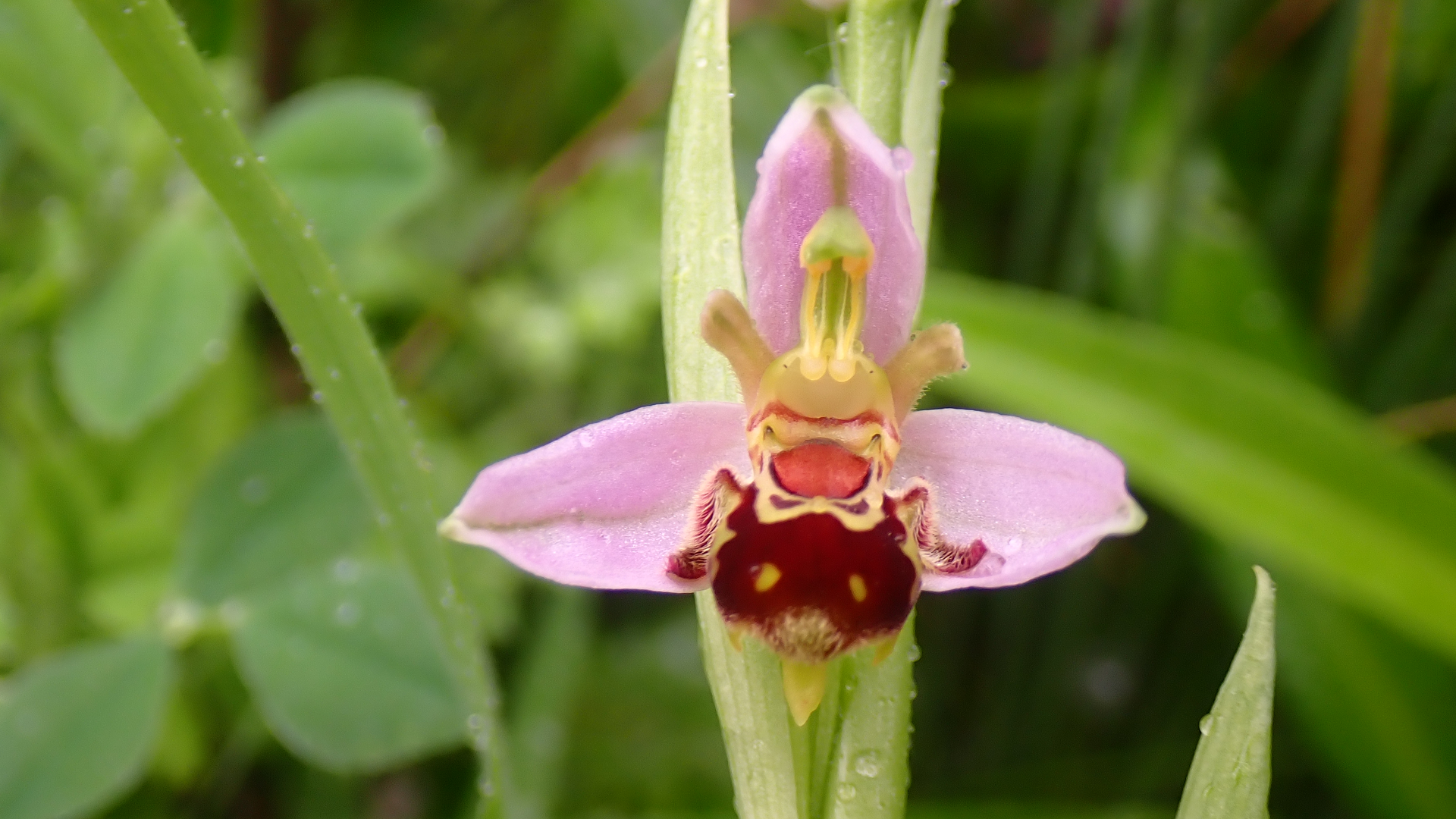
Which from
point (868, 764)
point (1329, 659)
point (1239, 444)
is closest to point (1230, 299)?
point (1239, 444)

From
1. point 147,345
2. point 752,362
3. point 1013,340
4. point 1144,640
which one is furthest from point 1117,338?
point 147,345

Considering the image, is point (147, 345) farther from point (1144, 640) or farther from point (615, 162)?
point (1144, 640)

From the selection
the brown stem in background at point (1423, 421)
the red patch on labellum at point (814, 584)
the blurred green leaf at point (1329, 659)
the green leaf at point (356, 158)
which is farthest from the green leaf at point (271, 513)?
the brown stem in background at point (1423, 421)

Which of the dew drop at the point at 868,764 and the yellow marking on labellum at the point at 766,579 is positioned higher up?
the yellow marking on labellum at the point at 766,579

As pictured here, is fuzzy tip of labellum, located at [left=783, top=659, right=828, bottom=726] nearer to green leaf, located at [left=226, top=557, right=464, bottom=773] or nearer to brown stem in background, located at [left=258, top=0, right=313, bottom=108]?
green leaf, located at [left=226, top=557, right=464, bottom=773]

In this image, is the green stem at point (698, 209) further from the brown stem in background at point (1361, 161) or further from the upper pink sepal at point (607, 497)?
the brown stem in background at point (1361, 161)

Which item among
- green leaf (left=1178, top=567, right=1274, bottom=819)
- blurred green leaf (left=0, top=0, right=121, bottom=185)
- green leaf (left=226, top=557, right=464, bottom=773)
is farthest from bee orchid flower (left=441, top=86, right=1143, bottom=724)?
blurred green leaf (left=0, top=0, right=121, bottom=185)
